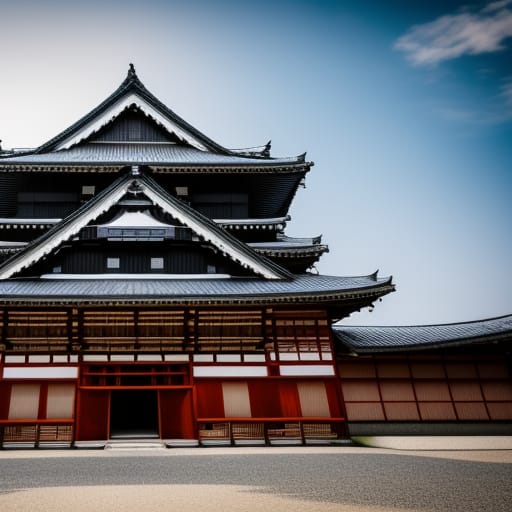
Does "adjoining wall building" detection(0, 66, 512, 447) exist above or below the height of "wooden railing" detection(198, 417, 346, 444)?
above

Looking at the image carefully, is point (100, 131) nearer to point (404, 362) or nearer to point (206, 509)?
point (404, 362)

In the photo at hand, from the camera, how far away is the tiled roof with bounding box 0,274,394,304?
1441 cm

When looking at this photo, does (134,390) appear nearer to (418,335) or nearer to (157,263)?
(157,263)

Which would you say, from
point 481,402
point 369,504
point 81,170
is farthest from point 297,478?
point 81,170

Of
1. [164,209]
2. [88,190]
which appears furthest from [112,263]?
[88,190]

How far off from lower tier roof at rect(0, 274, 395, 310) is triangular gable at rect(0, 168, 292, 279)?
0.61 meters

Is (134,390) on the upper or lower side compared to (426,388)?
upper

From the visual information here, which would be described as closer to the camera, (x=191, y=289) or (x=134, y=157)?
(x=191, y=289)

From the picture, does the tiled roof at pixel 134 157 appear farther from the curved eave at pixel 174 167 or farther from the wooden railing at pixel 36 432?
the wooden railing at pixel 36 432

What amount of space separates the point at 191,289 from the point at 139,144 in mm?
9683

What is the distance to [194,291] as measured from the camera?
1547cm

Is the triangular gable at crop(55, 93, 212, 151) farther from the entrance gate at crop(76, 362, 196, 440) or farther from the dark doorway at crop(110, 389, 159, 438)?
the dark doorway at crop(110, 389, 159, 438)

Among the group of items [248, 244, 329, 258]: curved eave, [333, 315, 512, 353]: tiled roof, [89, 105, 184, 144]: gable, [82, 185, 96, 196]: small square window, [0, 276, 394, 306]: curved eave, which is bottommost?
[333, 315, 512, 353]: tiled roof

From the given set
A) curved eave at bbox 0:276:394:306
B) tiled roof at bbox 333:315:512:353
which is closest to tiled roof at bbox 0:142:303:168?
curved eave at bbox 0:276:394:306
